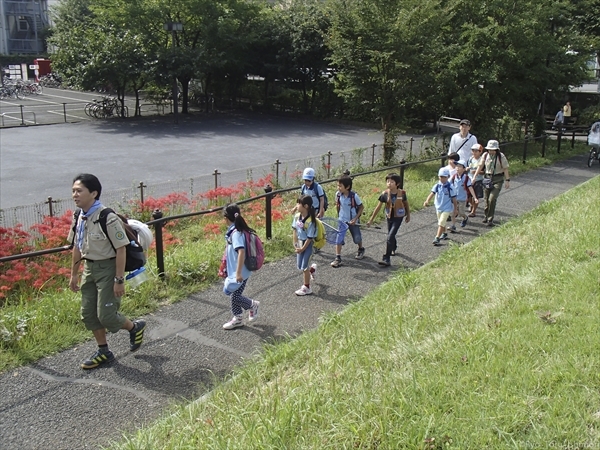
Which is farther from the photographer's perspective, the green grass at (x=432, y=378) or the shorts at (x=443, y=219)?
the shorts at (x=443, y=219)

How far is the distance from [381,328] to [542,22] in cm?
1729

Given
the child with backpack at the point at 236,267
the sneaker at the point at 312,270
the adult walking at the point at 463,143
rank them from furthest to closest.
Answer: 1. the adult walking at the point at 463,143
2. the sneaker at the point at 312,270
3. the child with backpack at the point at 236,267

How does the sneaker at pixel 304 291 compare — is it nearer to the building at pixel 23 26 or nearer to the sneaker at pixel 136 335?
the sneaker at pixel 136 335

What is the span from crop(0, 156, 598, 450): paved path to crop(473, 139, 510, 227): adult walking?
259 cm

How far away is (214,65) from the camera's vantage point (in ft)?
104

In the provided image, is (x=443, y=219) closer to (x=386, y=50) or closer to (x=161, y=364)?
(x=161, y=364)

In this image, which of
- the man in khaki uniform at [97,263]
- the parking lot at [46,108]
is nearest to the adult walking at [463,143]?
the man in khaki uniform at [97,263]

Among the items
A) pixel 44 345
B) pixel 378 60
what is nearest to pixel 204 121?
pixel 378 60

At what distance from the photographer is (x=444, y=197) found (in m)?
9.12

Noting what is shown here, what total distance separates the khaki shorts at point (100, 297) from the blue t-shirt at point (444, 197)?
18.4 ft

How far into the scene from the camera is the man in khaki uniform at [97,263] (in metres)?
4.88

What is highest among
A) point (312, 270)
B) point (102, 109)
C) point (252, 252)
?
point (102, 109)

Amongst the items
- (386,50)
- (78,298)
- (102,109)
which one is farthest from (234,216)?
(102,109)

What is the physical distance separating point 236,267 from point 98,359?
1.55 metres
